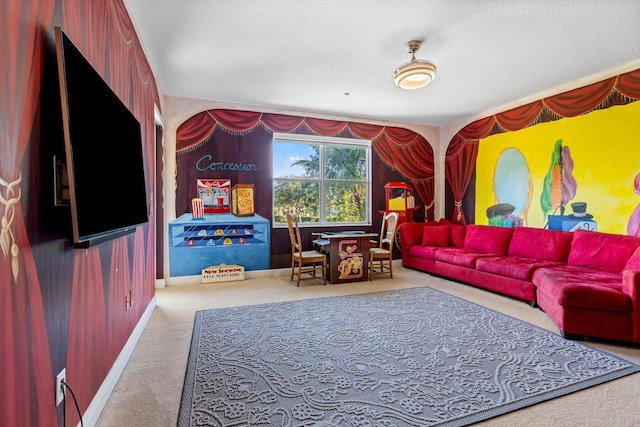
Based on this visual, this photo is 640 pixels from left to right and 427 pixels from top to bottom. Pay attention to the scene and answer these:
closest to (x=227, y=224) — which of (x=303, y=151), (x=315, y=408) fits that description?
(x=303, y=151)

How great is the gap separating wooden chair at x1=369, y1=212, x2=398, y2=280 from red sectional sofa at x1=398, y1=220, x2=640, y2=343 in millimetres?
489

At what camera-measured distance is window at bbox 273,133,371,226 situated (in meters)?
5.63

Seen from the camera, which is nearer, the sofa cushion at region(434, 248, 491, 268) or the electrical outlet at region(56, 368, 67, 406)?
the electrical outlet at region(56, 368, 67, 406)

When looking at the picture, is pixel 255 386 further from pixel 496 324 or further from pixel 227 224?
pixel 227 224

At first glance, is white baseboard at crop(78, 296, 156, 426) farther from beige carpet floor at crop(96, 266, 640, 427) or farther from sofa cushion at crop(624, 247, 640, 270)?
sofa cushion at crop(624, 247, 640, 270)

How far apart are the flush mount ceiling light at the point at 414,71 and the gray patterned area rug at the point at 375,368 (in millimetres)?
2439

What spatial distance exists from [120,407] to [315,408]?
1109 millimetres

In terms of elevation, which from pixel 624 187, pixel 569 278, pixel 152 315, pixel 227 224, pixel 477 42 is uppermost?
pixel 477 42

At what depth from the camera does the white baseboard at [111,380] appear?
5.69 feet

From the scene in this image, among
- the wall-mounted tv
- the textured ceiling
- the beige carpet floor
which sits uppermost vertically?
the textured ceiling

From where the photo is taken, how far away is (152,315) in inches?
138

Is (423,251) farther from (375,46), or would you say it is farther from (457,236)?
(375,46)

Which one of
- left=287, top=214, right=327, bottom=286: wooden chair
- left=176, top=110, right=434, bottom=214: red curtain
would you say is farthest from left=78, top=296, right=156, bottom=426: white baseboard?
left=176, top=110, right=434, bottom=214: red curtain

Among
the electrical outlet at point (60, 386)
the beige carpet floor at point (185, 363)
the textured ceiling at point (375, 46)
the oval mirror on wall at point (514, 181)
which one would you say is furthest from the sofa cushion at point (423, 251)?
the electrical outlet at point (60, 386)
